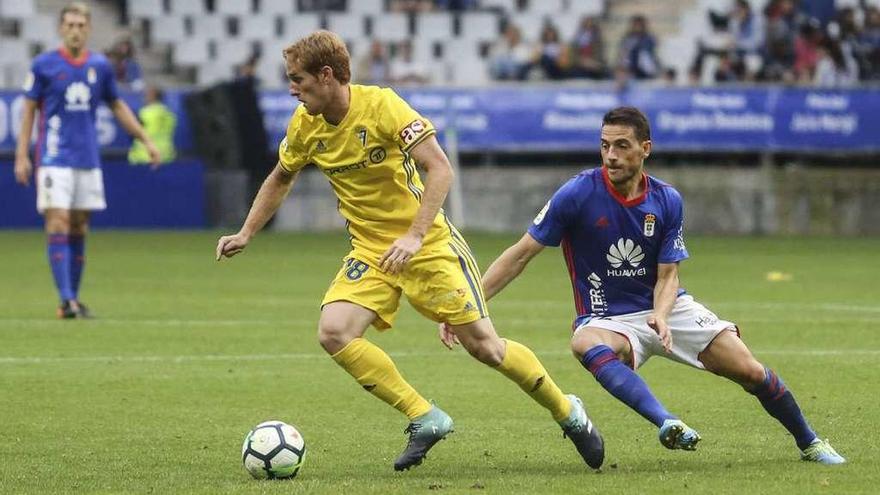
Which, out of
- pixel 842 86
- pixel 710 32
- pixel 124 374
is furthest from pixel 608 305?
pixel 710 32

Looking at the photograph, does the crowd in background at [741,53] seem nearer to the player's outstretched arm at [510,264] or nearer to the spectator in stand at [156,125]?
the spectator in stand at [156,125]

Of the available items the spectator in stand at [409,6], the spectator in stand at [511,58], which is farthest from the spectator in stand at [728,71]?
the spectator in stand at [409,6]

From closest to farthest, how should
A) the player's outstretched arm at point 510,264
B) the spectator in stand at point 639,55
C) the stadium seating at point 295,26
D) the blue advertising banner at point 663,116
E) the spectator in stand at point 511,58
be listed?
the player's outstretched arm at point 510,264
the blue advertising banner at point 663,116
the spectator in stand at point 639,55
the spectator in stand at point 511,58
the stadium seating at point 295,26

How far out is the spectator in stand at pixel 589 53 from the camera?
27.2 m

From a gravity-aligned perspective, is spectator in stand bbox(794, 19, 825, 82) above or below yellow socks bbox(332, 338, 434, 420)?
below

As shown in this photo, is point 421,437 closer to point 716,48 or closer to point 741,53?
point 741,53

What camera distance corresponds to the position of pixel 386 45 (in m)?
29.9

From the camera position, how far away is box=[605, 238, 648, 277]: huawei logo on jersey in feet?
24.9

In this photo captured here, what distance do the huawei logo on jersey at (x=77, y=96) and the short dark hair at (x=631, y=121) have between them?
7155mm

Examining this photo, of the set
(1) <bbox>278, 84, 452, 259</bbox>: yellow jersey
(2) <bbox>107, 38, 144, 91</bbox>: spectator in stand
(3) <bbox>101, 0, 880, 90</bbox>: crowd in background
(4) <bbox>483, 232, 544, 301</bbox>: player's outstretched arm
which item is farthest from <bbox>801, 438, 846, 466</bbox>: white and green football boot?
(2) <bbox>107, 38, 144, 91</bbox>: spectator in stand

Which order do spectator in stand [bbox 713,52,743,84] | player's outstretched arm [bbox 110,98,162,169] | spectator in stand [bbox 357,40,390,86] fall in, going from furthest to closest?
spectator in stand [bbox 357,40,390,86] < spectator in stand [bbox 713,52,743,84] < player's outstretched arm [bbox 110,98,162,169]

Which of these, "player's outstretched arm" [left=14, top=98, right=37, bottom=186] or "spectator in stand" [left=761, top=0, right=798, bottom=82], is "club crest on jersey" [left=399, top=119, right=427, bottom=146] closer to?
"player's outstretched arm" [left=14, top=98, right=37, bottom=186]

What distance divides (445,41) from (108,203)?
6928mm

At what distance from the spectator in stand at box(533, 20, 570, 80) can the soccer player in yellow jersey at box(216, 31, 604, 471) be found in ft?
64.9
